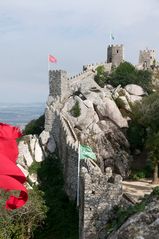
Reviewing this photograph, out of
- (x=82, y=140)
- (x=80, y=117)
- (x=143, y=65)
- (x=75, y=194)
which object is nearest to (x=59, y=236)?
(x=75, y=194)

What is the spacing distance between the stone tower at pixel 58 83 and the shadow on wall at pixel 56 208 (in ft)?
32.9

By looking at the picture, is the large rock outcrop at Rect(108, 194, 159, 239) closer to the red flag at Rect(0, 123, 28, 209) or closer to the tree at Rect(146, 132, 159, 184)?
the red flag at Rect(0, 123, 28, 209)

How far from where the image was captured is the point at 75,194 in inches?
1103

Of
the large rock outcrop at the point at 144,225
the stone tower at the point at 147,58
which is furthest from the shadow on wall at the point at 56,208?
the stone tower at the point at 147,58

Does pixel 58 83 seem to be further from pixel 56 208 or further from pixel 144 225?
pixel 144 225

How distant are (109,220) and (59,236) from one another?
640 cm

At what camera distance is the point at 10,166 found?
9.81m

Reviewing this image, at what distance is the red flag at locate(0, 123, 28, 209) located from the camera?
941cm

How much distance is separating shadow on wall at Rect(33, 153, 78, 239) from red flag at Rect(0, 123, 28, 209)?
13.4 metres

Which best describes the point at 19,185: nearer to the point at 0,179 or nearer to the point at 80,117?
the point at 0,179

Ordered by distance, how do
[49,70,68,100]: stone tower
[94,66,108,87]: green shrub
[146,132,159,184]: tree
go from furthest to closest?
[94,66,108,87]: green shrub → [49,70,68,100]: stone tower → [146,132,159,184]: tree

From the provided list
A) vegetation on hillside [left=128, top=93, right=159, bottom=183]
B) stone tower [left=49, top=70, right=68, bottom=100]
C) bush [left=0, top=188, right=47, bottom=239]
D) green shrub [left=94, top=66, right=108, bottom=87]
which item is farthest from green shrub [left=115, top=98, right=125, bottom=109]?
bush [left=0, top=188, right=47, bottom=239]

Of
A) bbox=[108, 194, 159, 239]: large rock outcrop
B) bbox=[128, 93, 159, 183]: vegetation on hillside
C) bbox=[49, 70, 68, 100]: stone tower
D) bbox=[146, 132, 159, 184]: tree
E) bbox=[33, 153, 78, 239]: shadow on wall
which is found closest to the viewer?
bbox=[108, 194, 159, 239]: large rock outcrop

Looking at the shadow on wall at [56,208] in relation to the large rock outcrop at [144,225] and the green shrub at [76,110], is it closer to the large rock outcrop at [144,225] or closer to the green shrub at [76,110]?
the green shrub at [76,110]
